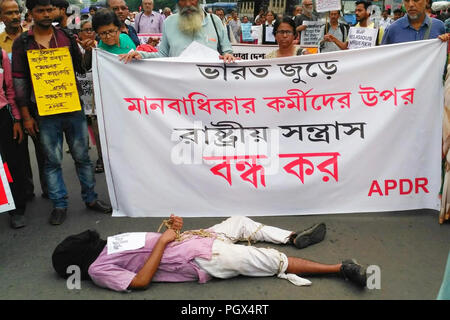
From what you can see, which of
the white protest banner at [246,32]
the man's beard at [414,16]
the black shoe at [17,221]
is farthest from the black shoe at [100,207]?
the white protest banner at [246,32]

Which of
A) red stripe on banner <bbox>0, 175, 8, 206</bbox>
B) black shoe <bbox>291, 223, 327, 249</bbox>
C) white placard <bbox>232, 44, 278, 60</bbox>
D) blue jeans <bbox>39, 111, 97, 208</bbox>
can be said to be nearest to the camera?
black shoe <bbox>291, 223, 327, 249</bbox>

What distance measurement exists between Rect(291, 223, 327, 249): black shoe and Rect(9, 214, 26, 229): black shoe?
2.54 metres

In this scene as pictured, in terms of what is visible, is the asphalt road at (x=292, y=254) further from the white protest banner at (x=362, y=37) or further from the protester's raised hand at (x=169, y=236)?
the white protest banner at (x=362, y=37)

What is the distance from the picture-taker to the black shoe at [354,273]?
299cm

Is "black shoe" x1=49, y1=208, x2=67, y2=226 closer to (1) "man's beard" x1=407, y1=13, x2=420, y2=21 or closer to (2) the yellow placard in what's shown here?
(2) the yellow placard

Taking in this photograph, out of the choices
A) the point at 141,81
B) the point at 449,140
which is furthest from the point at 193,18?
the point at 449,140

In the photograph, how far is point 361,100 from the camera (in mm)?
4016

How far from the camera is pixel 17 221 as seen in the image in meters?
4.36

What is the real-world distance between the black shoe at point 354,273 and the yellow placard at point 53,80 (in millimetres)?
2681

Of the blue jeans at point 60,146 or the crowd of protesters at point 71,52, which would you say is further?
the blue jeans at point 60,146

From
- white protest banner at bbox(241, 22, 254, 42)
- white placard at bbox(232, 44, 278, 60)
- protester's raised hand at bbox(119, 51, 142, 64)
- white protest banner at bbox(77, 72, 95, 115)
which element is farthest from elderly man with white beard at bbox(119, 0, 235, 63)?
white protest banner at bbox(241, 22, 254, 42)

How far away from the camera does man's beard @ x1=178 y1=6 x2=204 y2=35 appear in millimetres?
4430

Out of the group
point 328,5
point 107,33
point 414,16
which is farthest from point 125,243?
point 328,5
